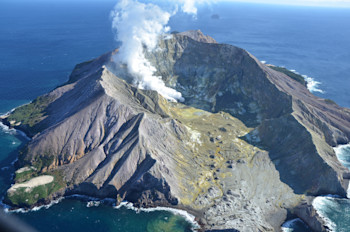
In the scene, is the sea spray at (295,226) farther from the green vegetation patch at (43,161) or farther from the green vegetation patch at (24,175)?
the green vegetation patch at (24,175)

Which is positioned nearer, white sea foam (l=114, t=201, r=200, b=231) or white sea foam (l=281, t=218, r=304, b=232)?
white sea foam (l=281, t=218, r=304, b=232)

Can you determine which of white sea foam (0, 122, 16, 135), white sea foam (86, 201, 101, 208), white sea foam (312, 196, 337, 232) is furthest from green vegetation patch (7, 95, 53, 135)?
white sea foam (312, 196, 337, 232)

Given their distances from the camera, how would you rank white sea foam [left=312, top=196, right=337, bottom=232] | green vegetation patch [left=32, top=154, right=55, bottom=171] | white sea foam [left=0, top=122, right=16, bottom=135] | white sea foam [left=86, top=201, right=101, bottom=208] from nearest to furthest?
white sea foam [left=312, top=196, right=337, bottom=232] → white sea foam [left=86, top=201, right=101, bottom=208] → green vegetation patch [left=32, top=154, right=55, bottom=171] → white sea foam [left=0, top=122, right=16, bottom=135]

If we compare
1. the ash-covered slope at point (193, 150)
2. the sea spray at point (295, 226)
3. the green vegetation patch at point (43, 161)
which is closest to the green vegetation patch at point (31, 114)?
the ash-covered slope at point (193, 150)

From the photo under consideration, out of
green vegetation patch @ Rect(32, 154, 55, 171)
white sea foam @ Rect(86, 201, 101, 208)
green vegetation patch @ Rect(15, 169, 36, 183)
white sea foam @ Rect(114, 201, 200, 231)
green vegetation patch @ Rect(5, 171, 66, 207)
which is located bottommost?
white sea foam @ Rect(114, 201, 200, 231)

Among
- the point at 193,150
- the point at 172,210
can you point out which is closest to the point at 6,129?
the point at 193,150

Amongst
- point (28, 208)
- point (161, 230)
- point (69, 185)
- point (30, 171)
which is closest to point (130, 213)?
point (161, 230)

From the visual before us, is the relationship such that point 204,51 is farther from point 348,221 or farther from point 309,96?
point 348,221

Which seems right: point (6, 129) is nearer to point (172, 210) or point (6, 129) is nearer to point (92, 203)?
point (92, 203)

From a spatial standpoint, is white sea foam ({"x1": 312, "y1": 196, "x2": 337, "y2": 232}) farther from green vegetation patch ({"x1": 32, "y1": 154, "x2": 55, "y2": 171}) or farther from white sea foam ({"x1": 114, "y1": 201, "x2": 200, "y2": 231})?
green vegetation patch ({"x1": 32, "y1": 154, "x2": 55, "y2": 171})
